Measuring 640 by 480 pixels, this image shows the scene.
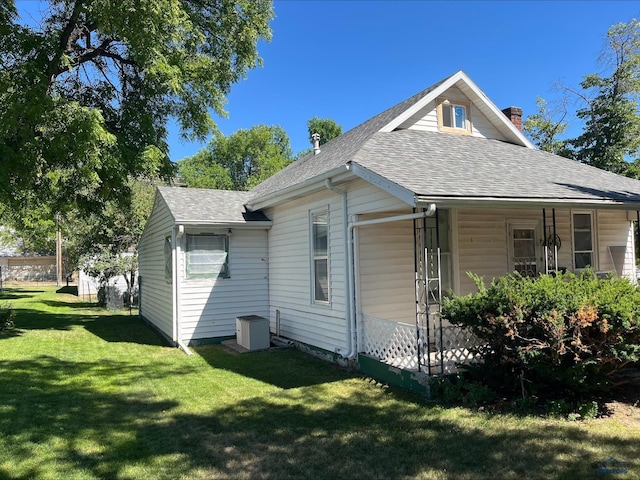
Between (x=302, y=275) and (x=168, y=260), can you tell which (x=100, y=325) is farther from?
(x=302, y=275)

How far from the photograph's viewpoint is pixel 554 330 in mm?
5250

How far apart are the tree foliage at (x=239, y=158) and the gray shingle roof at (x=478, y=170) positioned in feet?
128

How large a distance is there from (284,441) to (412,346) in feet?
8.63

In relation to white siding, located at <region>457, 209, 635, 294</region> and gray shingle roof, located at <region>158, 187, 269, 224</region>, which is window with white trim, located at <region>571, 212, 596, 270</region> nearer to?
white siding, located at <region>457, 209, 635, 294</region>

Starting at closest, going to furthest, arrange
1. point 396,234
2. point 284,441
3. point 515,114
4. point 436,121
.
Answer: point 284,441
point 396,234
point 436,121
point 515,114

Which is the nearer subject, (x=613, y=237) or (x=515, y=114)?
(x=613, y=237)

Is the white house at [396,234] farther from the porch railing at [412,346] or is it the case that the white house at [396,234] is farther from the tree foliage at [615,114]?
the tree foliage at [615,114]

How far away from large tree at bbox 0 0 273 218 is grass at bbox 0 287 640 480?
541cm

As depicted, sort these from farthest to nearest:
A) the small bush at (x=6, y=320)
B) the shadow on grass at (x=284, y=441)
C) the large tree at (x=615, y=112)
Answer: the large tree at (x=615, y=112) → the small bush at (x=6, y=320) → the shadow on grass at (x=284, y=441)

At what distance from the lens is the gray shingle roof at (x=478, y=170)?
682 cm

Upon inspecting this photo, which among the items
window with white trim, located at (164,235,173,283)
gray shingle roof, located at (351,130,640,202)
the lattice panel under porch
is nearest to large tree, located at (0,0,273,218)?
window with white trim, located at (164,235,173,283)

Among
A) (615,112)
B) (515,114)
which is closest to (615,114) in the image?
(615,112)

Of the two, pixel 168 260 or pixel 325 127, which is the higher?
pixel 325 127

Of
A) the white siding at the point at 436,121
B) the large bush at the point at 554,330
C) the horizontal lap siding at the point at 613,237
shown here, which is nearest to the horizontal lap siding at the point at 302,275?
the large bush at the point at 554,330
